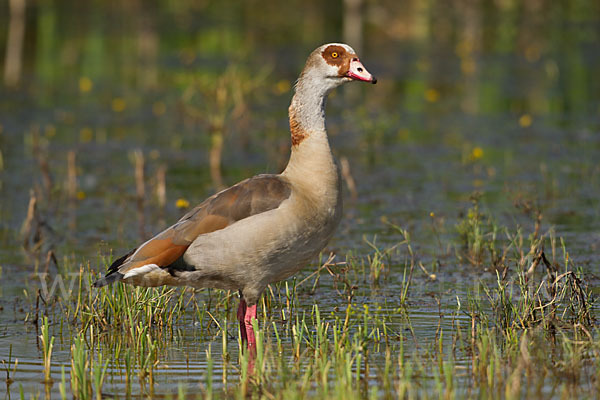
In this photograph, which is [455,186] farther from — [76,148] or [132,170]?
[76,148]

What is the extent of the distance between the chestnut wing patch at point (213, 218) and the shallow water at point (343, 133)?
24.3 inches

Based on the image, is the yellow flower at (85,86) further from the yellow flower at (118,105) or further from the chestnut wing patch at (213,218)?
the chestnut wing patch at (213,218)

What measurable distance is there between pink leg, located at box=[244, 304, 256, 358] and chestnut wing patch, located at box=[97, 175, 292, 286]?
604mm

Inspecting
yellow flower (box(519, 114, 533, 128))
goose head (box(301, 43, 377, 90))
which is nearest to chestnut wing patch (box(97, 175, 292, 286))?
goose head (box(301, 43, 377, 90))

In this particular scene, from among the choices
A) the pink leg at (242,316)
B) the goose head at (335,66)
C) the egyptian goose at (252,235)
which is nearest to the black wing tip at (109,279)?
the egyptian goose at (252,235)

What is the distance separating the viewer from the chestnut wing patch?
679 cm

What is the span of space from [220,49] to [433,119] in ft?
27.1

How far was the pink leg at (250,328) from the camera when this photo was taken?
6.73m

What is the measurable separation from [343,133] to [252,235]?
8.70m

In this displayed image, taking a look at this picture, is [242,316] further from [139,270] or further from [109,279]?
[109,279]

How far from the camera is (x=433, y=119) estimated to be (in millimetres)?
16062

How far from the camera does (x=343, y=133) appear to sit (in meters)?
15.2

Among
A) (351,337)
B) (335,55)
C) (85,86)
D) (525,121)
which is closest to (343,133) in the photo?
(525,121)

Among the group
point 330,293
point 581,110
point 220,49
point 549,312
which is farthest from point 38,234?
point 220,49
